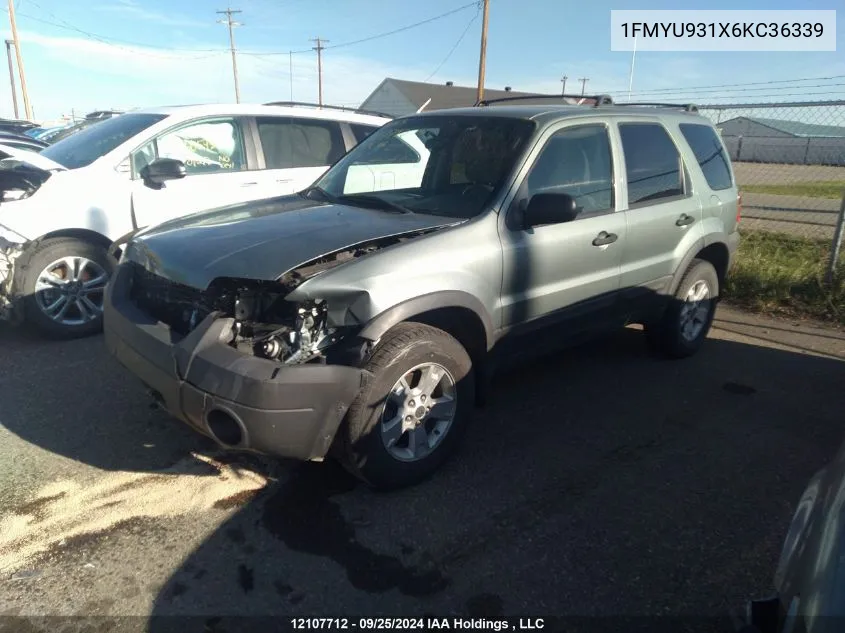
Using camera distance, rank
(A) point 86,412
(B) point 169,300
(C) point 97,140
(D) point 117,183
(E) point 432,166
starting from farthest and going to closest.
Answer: (C) point 97,140
(D) point 117,183
(E) point 432,166
(A) point 86,412
(B) point 169,300

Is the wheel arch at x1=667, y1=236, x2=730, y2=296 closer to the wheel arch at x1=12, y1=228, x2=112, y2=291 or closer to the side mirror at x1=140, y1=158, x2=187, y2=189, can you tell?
the side mirror at x1=140, y1=158, x2=187, y2=189

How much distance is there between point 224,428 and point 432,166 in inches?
91.5

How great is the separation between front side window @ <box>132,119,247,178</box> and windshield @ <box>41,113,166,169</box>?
21cm

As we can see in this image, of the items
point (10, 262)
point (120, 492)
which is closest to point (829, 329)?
point (120, 492)

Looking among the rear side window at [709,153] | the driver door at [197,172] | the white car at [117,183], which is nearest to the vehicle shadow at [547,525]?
the rear side window at [709,153]

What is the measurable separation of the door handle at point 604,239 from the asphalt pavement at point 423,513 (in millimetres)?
1105

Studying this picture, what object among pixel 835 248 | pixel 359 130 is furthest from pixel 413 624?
pixel 835 248

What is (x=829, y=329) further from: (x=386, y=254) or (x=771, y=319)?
(x=386, y=254)

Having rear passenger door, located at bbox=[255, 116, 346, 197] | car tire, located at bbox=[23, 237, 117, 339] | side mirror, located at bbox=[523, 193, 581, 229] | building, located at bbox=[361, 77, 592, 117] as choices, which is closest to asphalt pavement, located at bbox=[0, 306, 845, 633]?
car tire, located at bbox=[23, 237, 117, 339]

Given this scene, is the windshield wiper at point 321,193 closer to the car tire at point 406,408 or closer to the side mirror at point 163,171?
the car tire at point 406,408

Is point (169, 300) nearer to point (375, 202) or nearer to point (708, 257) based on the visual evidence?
point (375, 202)

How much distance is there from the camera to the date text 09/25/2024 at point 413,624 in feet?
7.78

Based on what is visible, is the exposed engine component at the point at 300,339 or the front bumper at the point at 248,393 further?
the exposed engine component at the point at 300,339

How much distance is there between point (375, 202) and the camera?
152 inches
